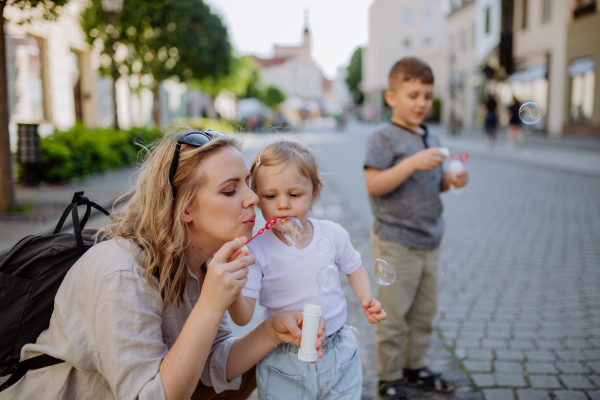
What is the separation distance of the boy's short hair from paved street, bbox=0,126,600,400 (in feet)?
2.05

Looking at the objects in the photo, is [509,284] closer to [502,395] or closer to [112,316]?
[502,395]

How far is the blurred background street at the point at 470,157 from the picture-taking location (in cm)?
323

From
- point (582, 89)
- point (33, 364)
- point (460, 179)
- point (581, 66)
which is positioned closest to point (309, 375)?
point (33, 364)

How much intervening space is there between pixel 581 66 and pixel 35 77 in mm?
20471

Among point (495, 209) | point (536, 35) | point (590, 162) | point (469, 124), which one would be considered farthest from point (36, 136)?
point (469, 124)

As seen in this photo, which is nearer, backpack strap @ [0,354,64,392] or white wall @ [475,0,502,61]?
backpack strap @ [0,354,64,392]

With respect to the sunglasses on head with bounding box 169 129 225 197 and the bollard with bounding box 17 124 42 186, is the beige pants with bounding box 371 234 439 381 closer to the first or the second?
the sunglasses on head with bounding box 169 129 225 197

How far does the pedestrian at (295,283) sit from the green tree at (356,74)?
279 ft

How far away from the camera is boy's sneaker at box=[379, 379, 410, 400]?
261cm

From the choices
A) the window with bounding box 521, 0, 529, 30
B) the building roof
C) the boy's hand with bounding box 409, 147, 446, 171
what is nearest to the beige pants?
the boy's hand with bounding box 409, 147, 446, 171

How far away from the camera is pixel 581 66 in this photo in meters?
19.5

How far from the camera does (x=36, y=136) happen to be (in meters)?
8.69

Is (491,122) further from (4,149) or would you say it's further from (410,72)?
(410,72)

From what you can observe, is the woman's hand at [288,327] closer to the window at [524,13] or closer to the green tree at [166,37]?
the green tree at [166,37]
